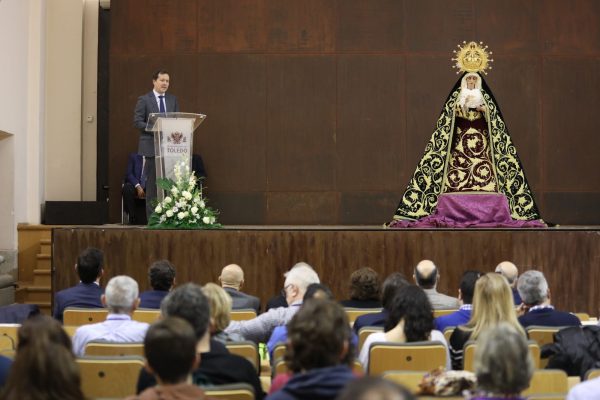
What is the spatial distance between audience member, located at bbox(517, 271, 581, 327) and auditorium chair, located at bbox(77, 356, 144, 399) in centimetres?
225

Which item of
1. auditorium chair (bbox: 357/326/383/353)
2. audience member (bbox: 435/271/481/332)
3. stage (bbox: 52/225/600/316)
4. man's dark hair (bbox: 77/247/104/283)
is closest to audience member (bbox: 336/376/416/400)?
auditorium chair (bbox: 357/326/383/353)

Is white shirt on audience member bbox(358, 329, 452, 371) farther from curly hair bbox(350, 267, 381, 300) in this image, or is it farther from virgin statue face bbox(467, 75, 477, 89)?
virgin statue face bbox(467, 75, 477, 89)

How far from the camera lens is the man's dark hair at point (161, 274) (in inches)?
230

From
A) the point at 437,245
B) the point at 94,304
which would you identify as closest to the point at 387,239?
the point at 437,245

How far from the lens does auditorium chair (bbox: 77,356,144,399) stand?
3.56 meters

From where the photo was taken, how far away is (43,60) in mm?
11406

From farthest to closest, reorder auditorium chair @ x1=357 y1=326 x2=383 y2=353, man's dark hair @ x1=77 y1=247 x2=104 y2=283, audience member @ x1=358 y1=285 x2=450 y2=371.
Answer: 1. man's dark hair @ x1=77 y1=247 x2=104 y2=283
2. auditorium chair @ x1=357 y1=326 x2=383 y2=353
3. audience member @ x1=358 y1=285 x2=450 y2=371

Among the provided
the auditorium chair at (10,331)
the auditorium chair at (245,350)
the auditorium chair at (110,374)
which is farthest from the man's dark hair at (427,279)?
the auditorium chair at (110,374)

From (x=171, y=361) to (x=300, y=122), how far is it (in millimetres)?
9368

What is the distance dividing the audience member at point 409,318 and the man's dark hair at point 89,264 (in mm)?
2471

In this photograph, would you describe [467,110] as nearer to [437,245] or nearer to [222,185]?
[437,245]

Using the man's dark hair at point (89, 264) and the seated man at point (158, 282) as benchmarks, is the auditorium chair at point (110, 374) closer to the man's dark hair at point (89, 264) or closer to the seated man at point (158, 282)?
the seated man at point (158, 282)

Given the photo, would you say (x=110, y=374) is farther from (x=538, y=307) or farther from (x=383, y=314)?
(x=538, y=307)

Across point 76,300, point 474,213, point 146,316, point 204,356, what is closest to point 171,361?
point 204,356
